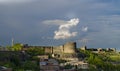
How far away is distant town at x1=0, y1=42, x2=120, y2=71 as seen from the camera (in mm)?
110688

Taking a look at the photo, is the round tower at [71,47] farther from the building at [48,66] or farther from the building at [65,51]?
the building at [48,66]

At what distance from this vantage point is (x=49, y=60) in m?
126

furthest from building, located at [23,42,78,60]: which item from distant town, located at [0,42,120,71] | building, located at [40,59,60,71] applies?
building, located at [40,59,60,71]

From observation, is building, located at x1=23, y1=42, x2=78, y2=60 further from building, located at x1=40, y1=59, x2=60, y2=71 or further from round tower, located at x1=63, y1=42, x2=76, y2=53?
building, located at x1=40, y1=59, x2=60, y2=71

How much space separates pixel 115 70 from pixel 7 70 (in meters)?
50.4

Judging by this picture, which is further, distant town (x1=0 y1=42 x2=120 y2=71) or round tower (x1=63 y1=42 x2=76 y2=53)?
round tower (x1=63 y1=42 x2=76 y2=53)

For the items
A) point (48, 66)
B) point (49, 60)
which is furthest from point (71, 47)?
point (48, 66)

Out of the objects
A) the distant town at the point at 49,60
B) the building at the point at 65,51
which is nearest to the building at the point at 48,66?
the distant town at the point at 49,60

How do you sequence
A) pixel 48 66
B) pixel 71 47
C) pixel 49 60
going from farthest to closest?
1. pixel 71 47
2. pixel 49 60
3. pixel 48 66

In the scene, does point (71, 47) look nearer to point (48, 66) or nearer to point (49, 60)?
point (49, 60)

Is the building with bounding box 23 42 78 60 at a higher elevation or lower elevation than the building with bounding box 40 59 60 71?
higher

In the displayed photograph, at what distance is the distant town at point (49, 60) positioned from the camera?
111 metres

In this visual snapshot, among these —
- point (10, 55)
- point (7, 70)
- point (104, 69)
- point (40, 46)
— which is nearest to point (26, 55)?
point (10, 55)

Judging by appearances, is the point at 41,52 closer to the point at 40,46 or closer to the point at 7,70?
the point at 40,46
